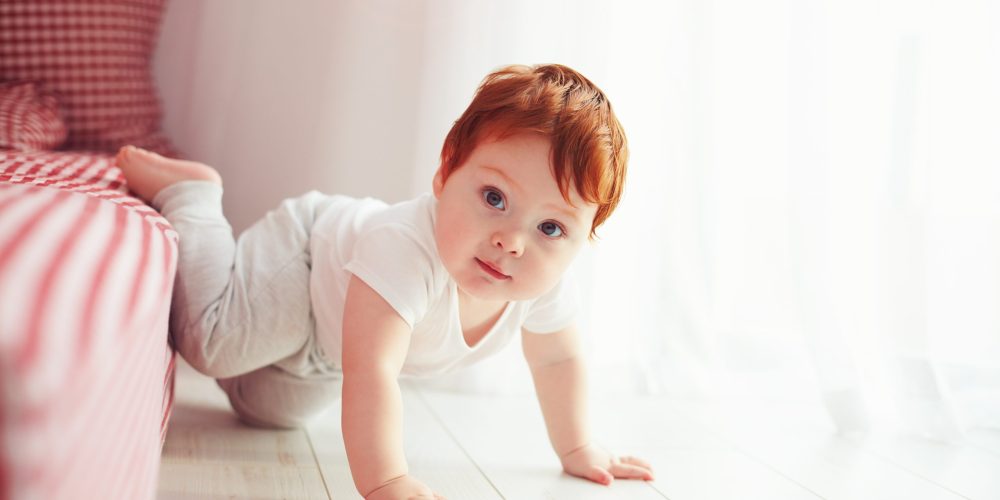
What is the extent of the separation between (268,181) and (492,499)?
37.8 inches

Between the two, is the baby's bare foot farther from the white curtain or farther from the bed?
the white curtain

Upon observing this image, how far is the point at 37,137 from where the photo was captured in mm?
1382

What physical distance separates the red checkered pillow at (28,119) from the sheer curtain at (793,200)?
0.60m

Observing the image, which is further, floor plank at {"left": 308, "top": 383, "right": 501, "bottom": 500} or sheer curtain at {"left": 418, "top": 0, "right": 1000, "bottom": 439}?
sheer curtain at {"left": 418, "top": 0, "right": 1000, "bottom": 439}

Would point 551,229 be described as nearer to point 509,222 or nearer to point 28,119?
point 509,222

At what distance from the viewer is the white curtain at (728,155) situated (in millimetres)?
1451

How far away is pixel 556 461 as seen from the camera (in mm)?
1178

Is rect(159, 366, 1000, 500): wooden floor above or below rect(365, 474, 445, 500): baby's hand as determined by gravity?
below

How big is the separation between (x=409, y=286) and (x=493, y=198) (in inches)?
4.9

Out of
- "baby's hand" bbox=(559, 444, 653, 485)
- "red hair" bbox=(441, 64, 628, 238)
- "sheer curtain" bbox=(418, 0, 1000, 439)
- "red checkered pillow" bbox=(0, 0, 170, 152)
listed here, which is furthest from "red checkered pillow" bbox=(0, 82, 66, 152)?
"baby's hand" bbox=(559, 444, 653, 485)

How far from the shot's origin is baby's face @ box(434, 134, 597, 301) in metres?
0.89

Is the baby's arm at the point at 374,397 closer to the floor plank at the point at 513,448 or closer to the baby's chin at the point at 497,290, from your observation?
the baby's chin at the point at 497,290

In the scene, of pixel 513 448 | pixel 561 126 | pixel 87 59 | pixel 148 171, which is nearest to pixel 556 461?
pixel 513 448

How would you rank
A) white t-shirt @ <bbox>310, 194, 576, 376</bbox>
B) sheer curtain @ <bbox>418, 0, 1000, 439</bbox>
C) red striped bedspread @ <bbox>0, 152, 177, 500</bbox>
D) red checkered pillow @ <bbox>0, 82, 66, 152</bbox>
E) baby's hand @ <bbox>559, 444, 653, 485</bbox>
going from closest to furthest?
red striped bedspread @ <bbox>0, 152, 177, 500</bbox> → white t-shirt @ <bbox>310, 194, 576, 376</bbox> → baby's hand @ <bbox>559, 444, 653, 485</bbox> → red checkered pillow @ <bbox>0, 82, 66, 152</bbox> → sheer curtain @ <bbox>418, 0, 1000, 439</bbox>
